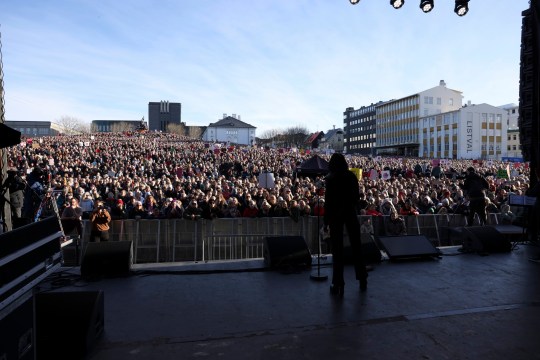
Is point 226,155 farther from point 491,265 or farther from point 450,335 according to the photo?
point 450,335

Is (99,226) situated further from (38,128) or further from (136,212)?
(38,128)

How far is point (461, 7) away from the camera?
30.9ft

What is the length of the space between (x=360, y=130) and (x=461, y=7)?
402 feet

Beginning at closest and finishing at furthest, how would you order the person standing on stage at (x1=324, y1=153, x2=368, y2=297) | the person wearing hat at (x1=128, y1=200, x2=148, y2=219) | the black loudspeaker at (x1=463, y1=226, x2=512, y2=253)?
1. the person standing on stage at (x1=324, y1=153, x2=368, y2=297)
2. the black loudspeaker at (x1=463, y1=226, x2=512, y2=253)
3. the person wearing hat at (x1=128, y1=200, x2=148, y2=219)

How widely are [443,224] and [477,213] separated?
1.11 metres

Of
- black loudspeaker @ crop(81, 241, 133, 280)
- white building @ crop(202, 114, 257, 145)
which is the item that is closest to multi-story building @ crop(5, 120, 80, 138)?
white building @ crop(202, 114, 257, 145)

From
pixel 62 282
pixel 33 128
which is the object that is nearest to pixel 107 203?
pixel 62 282

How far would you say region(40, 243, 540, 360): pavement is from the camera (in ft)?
11.3

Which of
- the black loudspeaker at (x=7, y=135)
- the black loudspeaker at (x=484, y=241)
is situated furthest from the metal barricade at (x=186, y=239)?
the black loudspeaker at (x=7, y=135)

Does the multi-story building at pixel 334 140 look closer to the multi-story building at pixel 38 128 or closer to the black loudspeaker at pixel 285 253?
the multi-story building at pixel 38 128

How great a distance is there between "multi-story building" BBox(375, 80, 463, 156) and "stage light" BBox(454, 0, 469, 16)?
89835 millimetres

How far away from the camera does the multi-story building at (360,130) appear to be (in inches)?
4769

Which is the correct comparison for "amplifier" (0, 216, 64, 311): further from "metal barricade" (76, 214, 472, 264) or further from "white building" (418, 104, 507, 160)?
"white building" (418, 104, 507, 160)

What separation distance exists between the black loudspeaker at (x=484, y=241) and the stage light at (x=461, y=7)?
5.27 m
